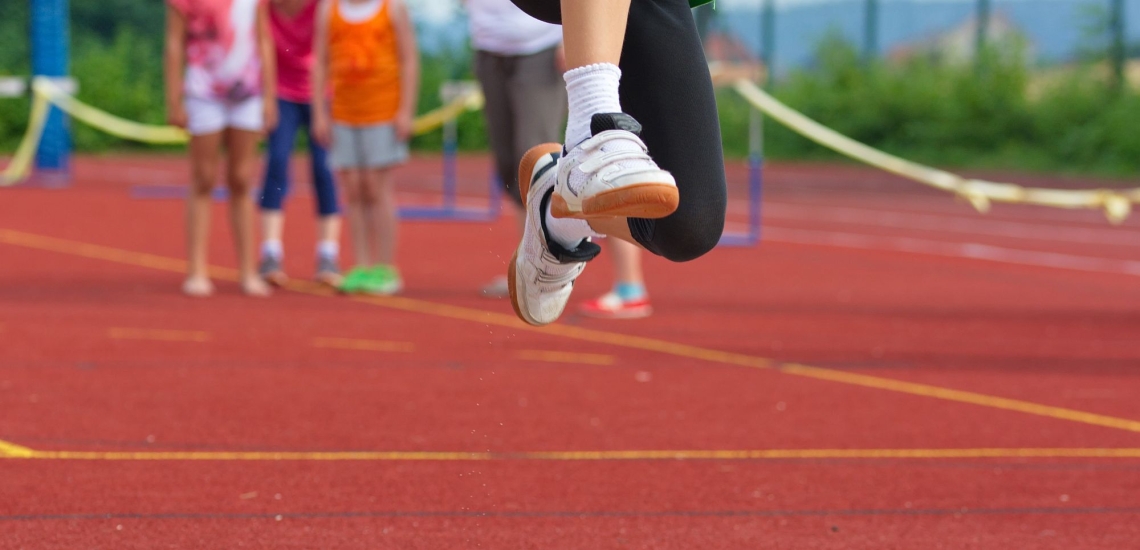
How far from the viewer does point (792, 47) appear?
26047mm

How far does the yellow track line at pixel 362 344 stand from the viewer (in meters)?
6.15

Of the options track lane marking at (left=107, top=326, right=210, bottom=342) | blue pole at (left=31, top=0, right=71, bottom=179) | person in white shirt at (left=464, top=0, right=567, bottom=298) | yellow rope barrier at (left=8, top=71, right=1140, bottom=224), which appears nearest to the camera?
track lane marking at (left=107, top=326, right=210, bottom=342)

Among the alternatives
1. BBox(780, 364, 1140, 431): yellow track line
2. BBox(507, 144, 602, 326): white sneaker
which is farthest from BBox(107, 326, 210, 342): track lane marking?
BBox(507, 144, 602, 326): white sneaker

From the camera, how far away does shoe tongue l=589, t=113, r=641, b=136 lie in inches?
102

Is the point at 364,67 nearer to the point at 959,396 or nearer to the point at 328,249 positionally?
the point at 328,249

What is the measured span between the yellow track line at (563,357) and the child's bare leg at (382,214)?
201 cm

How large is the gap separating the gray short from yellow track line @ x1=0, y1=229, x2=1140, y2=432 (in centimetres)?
66

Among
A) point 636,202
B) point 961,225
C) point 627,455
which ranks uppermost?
point 636,202

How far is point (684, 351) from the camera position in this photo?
6.20 m

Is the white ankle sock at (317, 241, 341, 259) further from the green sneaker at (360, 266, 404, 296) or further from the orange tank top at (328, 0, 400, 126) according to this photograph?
the orange tank top at (328, 0, 400, 126)

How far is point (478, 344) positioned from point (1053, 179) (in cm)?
1540

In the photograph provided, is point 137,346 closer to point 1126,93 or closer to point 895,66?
point 1126,93

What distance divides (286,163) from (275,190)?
19 centimetres

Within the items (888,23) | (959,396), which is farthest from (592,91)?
(888,23)
